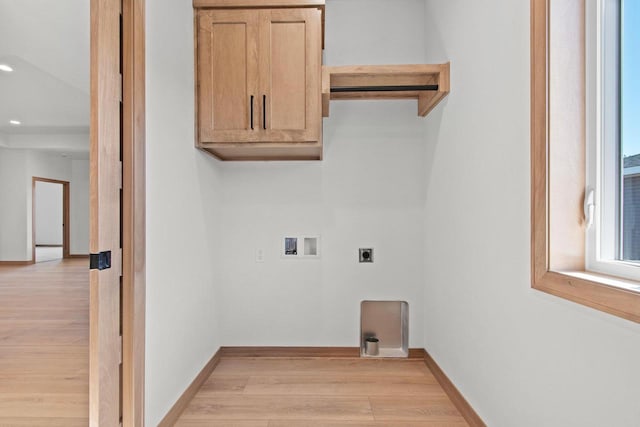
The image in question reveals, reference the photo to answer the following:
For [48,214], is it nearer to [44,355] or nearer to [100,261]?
[44,355]

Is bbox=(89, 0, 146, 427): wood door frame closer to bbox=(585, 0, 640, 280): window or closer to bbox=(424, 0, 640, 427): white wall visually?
bbox=(424, 0, 640, 427): white wall

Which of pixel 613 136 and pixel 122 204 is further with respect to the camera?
pixel 122 204

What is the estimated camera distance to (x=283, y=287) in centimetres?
272

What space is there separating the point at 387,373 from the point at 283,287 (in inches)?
39.9

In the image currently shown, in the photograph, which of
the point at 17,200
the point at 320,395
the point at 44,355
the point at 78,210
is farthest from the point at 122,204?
the point at 78,210

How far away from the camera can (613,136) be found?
108cm

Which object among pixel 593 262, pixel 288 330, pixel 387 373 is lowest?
pixel 387 373

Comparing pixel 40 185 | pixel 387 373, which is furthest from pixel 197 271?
pixel 40 185

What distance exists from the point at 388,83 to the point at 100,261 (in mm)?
2042

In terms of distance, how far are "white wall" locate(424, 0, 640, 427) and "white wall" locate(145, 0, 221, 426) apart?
163 cm

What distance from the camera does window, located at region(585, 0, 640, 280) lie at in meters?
1.01

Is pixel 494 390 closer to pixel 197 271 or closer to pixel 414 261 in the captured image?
pixel 414 261

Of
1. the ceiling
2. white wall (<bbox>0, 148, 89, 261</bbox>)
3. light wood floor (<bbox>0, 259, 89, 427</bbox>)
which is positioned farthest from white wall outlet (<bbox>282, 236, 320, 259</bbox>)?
white wall (<bbox>0, 148, 89, 261</bbox>)

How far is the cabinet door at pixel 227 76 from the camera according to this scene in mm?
2092
